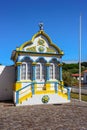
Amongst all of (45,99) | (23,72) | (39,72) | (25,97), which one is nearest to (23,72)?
(23,72)

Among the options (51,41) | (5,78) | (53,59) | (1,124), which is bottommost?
(1,124)

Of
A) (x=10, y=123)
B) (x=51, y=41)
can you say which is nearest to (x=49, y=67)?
(x=51, y=41)

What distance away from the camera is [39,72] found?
19.7 meters

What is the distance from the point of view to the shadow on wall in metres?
20.9

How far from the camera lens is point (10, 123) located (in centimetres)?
1066

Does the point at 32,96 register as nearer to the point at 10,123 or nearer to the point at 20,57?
the point at 20,57

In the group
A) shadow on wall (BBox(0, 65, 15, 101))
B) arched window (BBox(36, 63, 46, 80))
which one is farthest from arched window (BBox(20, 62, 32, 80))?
shadow on wall (BBox(0, 65, 15, 101))

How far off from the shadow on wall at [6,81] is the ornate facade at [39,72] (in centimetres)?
170

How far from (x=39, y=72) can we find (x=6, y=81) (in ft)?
11.6

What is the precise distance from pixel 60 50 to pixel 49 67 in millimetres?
1865

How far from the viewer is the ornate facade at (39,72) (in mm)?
18125

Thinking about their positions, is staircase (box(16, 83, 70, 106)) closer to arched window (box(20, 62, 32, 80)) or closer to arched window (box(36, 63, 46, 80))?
arched window (box(20, 62, 32, 80))

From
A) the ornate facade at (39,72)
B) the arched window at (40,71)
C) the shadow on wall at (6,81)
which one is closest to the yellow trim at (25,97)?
the ornate facade at (39,72)

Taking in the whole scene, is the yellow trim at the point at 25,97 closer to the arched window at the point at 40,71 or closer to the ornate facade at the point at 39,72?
the ornate facade at the point at 39,72
